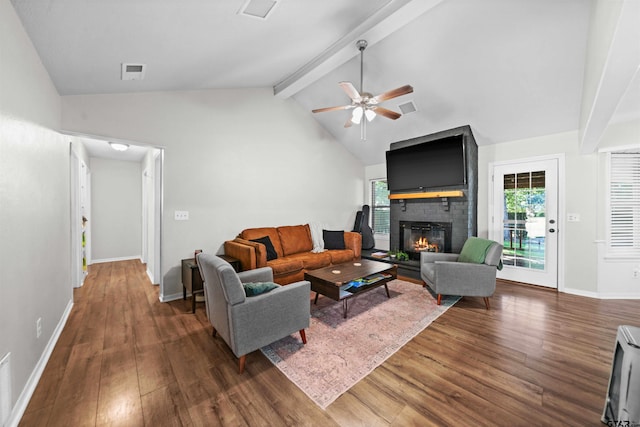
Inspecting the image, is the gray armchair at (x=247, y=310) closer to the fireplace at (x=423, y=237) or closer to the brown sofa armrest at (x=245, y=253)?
the brown sofa armrest at (x=245, y=253)

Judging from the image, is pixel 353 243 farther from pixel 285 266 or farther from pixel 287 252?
pixel 285 266

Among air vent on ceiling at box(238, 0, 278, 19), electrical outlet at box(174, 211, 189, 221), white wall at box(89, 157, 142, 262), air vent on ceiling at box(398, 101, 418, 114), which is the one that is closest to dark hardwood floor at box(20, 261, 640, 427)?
electrical outlet at box(174, 211, 189, 221)

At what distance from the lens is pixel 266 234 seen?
4426 millimetres

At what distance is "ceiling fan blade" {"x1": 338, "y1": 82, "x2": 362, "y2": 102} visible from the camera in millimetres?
2703

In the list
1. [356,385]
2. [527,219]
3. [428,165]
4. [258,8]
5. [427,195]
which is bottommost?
[356,385]

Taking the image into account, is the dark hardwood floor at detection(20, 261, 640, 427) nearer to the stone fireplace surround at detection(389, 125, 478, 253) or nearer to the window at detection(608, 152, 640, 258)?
the window at detection(608, 152, 640, 258)

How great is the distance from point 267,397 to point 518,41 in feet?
14.4

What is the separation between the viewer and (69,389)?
185 cm

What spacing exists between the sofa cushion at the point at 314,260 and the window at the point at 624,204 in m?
4.15

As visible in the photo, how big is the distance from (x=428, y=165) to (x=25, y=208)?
518 centimetres

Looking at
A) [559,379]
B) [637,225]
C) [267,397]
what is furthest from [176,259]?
[637,225]

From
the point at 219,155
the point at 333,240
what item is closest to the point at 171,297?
the point at 219,155

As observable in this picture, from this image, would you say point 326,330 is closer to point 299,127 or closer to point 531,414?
point 531,414

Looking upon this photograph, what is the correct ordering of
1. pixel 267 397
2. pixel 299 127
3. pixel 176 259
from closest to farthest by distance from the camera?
pixel 267 397, pixel 176 259, pixel 299 127
